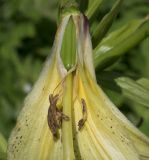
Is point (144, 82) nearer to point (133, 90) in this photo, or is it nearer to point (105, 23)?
point (133, 90)

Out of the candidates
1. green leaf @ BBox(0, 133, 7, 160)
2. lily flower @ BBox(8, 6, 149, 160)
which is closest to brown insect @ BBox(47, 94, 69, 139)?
lily flower @ BBox(8, 6, 149, 160)

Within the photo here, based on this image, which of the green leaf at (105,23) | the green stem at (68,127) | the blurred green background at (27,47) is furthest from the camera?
the blurred green background at (27,47)

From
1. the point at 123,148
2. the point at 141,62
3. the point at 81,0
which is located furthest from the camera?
the point at 141,62

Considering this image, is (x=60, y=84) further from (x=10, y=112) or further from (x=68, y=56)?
(x=10, y=112)

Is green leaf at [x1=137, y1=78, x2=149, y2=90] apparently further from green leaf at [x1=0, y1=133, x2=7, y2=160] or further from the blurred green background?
the blurred green background

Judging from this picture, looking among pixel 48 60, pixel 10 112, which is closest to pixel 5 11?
pixel 10 112

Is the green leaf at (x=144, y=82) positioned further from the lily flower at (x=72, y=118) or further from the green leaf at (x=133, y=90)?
the lily flower at (x=72, y=118)

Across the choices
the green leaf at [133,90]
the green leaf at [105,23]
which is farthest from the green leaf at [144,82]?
the green leaf at [105,23]
